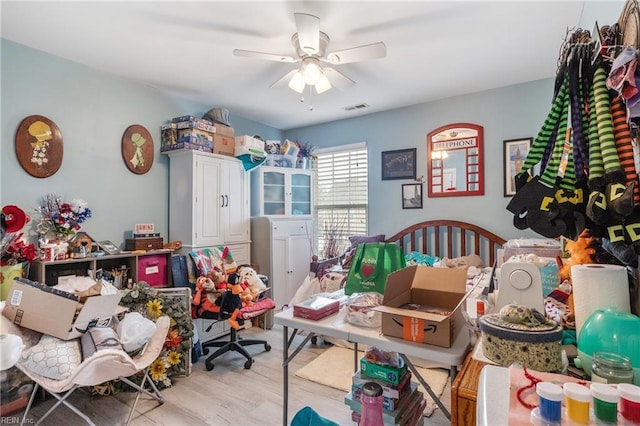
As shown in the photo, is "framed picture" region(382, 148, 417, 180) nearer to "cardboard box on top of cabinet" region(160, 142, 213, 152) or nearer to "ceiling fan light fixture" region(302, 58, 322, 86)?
"ceiling fan light fixture" region(302, 58, 322, 86)

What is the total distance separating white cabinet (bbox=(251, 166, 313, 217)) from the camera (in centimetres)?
412

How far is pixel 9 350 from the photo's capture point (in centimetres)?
153

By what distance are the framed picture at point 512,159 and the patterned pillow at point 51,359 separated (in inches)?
149

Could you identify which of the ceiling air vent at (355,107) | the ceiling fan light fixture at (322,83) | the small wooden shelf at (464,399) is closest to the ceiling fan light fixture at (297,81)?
the ceiling fan light fixture at (322,83)

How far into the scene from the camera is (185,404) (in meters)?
2.12

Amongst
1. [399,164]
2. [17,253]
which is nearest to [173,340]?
[17,253]

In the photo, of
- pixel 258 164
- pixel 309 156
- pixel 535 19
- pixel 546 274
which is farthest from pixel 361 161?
pixel 546 274

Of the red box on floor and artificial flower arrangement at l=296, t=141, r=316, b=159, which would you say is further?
artificial flower arrangement at l=296, t=141, r=316, b=159

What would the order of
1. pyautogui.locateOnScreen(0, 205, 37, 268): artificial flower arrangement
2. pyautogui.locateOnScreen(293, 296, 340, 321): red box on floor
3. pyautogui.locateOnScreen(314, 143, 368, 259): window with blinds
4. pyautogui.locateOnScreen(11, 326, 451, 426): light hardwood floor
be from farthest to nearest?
1. pyautogui.locateOnScreen(314, 143, 368, 259): window with blinds
2. pyautogui.locateOnScreen(0, 205, 37, 268): artificial flower arrangement
3. pyautogui.locateOnScreen(11, 326, 451, 426): light hardwood floor
4. pyautogui.locateOnScreen(293, 296, 340, 321): red box on floor

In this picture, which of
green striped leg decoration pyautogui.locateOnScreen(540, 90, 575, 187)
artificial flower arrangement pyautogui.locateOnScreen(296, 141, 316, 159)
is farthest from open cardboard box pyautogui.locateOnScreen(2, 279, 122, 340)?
artificial flower arrangement pyautogui.locateOnScreen(296, 141, 316, 159)

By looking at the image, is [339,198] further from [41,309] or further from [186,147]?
[41,309]

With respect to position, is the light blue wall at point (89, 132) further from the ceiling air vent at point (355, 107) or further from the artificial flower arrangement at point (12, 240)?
the ceiling air vent at point (355, 107)

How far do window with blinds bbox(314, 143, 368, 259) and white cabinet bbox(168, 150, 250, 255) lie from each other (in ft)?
4.40

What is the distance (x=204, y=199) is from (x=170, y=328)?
137 centimetres
